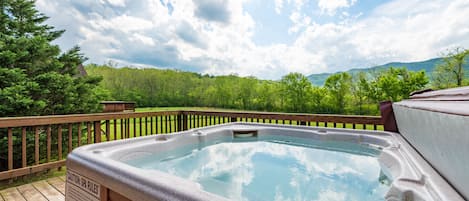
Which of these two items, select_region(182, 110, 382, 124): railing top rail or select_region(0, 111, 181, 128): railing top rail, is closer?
select_region(0, 111, 181, 128): railing top rail

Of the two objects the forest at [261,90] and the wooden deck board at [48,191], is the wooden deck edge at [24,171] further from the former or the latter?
the forest at [261,90]

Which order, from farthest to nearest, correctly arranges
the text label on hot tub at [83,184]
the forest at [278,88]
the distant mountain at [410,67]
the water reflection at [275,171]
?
1. the forest at [278,88]
2. the distant mountain at [410,67]
3. the water reflection at [275,171]
4. the text label on hot tub at [83,184]

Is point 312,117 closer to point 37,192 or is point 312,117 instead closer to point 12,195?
point 37,192

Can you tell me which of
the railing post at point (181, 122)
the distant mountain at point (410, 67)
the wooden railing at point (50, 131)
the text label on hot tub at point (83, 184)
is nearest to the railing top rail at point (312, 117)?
the wooden railing at point (50, 131)

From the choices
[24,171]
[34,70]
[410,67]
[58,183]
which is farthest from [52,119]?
[410,67]

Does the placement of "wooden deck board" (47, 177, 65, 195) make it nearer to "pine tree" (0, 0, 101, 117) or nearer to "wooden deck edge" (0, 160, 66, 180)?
"wooden deck edge" (0, 160, 66, 180)

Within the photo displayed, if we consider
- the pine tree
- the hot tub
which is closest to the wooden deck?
the hot tub

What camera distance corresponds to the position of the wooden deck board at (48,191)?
7.51 ft

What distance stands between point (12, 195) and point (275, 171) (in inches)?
105

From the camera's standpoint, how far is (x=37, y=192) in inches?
95.9

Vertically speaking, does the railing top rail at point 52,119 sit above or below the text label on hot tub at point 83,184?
above

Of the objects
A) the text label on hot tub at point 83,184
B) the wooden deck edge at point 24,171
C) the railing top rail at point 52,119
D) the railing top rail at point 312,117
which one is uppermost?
the railing top rail at point 52,119

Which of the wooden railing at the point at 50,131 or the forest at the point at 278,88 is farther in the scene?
the forest at the point at 278,88

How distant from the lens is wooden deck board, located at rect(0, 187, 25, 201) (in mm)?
2293
